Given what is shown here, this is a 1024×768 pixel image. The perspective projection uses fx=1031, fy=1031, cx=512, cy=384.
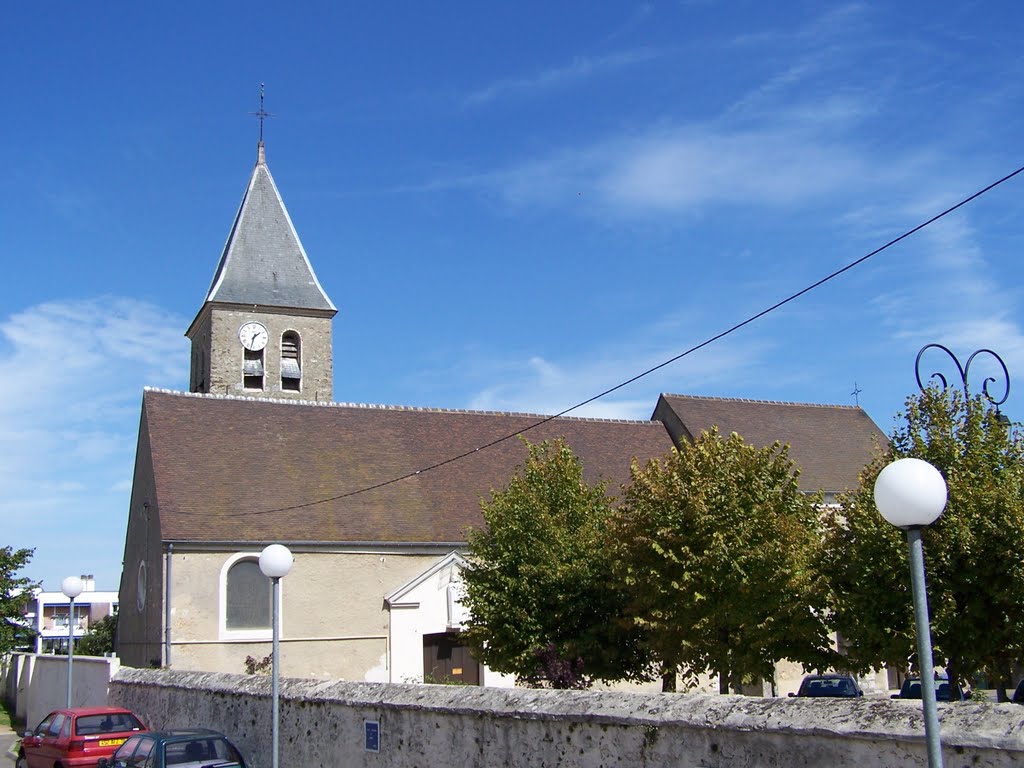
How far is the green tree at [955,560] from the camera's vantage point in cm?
1320

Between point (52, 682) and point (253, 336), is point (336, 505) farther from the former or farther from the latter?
point (253, 336)

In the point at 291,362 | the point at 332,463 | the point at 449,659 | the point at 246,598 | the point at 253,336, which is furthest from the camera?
the point at 291,362

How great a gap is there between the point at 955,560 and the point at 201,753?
9.86 meters

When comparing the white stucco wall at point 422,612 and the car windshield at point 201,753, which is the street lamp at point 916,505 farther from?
the white stucco wall at point 422,612

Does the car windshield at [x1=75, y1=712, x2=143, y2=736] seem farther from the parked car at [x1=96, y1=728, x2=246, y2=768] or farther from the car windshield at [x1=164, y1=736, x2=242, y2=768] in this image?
the car windshield at [x1=164, y1=736, x2=242, y2=768]

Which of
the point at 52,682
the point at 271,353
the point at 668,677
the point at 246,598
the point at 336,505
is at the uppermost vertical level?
the point at 271,353

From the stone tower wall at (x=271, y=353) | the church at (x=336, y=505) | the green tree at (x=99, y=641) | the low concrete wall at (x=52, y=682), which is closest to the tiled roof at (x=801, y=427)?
the church at (x=336, y=505)

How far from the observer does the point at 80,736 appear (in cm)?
1644

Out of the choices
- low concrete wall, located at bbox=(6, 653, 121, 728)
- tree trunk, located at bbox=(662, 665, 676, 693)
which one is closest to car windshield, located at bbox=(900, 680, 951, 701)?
tree trunk, located at bbox=(662, 665, 676, 693)

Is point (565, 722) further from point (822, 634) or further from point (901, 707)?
point (822, 634)

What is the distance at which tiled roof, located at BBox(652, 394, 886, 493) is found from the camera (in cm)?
3388

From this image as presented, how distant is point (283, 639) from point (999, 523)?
1863 cm

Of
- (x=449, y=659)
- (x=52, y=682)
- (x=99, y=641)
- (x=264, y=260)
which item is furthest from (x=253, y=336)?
(x=99, y=641)

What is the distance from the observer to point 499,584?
19594 millimetres
